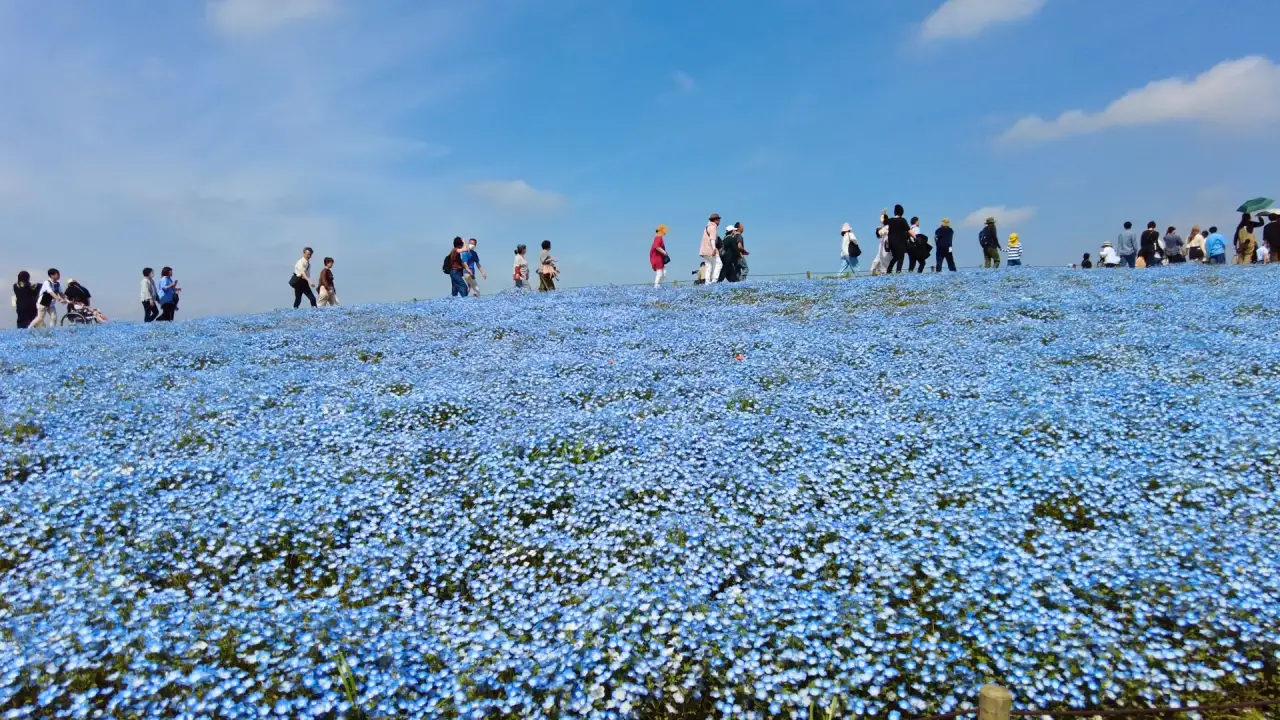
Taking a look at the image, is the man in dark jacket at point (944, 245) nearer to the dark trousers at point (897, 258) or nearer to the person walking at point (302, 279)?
the dark trousers at point (897, 258)

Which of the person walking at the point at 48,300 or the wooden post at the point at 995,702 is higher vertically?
the person walking at the point at 48,300

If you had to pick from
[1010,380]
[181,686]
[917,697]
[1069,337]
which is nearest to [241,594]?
[181,686]

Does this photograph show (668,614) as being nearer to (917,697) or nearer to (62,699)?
(917,697)

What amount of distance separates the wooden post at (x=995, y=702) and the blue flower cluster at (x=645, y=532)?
→ 105 centimetres

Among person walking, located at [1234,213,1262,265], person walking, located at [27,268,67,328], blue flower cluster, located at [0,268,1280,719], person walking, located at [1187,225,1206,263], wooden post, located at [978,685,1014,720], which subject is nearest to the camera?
wooden post, located at [978,685,1014,720]

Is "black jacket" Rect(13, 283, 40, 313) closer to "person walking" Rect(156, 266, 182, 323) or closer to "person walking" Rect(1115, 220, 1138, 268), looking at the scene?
"person walking" Rect(156, 266, 182, 323)

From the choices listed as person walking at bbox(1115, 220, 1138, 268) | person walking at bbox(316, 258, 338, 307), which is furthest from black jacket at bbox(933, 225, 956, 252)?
person walking at bbox(316, 258, 338, 307)

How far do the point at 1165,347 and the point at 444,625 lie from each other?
11.8m

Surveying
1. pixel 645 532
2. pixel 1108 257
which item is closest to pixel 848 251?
pixel 1108 257

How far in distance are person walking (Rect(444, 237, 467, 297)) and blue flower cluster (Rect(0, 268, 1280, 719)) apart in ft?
32.9

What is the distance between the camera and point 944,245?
2392 centimetres

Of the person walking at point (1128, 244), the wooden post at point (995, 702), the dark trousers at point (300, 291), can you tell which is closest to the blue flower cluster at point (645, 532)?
the wooden post at point (995, 702)

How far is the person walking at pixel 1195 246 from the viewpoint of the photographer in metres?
27.1

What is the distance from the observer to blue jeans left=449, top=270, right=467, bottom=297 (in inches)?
865
